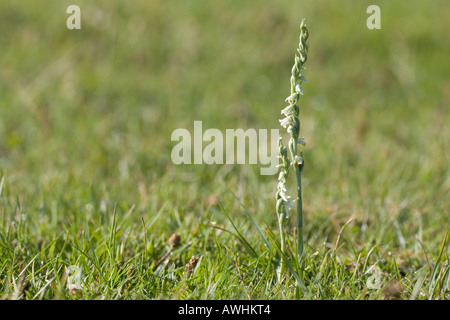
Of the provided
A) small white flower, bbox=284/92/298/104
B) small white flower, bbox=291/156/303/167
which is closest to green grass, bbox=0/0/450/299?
small white flower, bbox=291/156/303/167

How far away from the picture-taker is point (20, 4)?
6297 mm

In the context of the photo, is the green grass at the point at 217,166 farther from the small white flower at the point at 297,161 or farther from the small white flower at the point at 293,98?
the small white flower at the point at 293,98

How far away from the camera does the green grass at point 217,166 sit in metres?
2.07

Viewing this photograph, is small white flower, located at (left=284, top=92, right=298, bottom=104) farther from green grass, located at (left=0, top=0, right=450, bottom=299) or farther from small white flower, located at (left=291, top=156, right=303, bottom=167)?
green grass, located at (left=0, top=0, right=450, bottom=299)

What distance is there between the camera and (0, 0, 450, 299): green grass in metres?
2.07

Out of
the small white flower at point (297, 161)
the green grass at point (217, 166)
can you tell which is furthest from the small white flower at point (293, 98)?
the green grass at point (217, 166)

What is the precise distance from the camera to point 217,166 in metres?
3.74

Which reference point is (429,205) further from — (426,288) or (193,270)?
(193,270)

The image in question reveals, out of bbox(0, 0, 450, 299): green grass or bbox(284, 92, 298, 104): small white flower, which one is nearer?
bbox(284, 92, 298, 104): small white flower

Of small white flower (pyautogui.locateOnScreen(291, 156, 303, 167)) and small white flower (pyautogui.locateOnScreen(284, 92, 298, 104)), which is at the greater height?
small white flower (pyautogui.locateOnScreen(284, 92, 298, 104))

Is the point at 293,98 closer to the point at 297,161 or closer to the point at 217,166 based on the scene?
the point at 297,161

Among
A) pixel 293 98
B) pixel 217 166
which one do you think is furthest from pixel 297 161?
pixel 217 166

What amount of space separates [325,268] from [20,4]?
558cm
